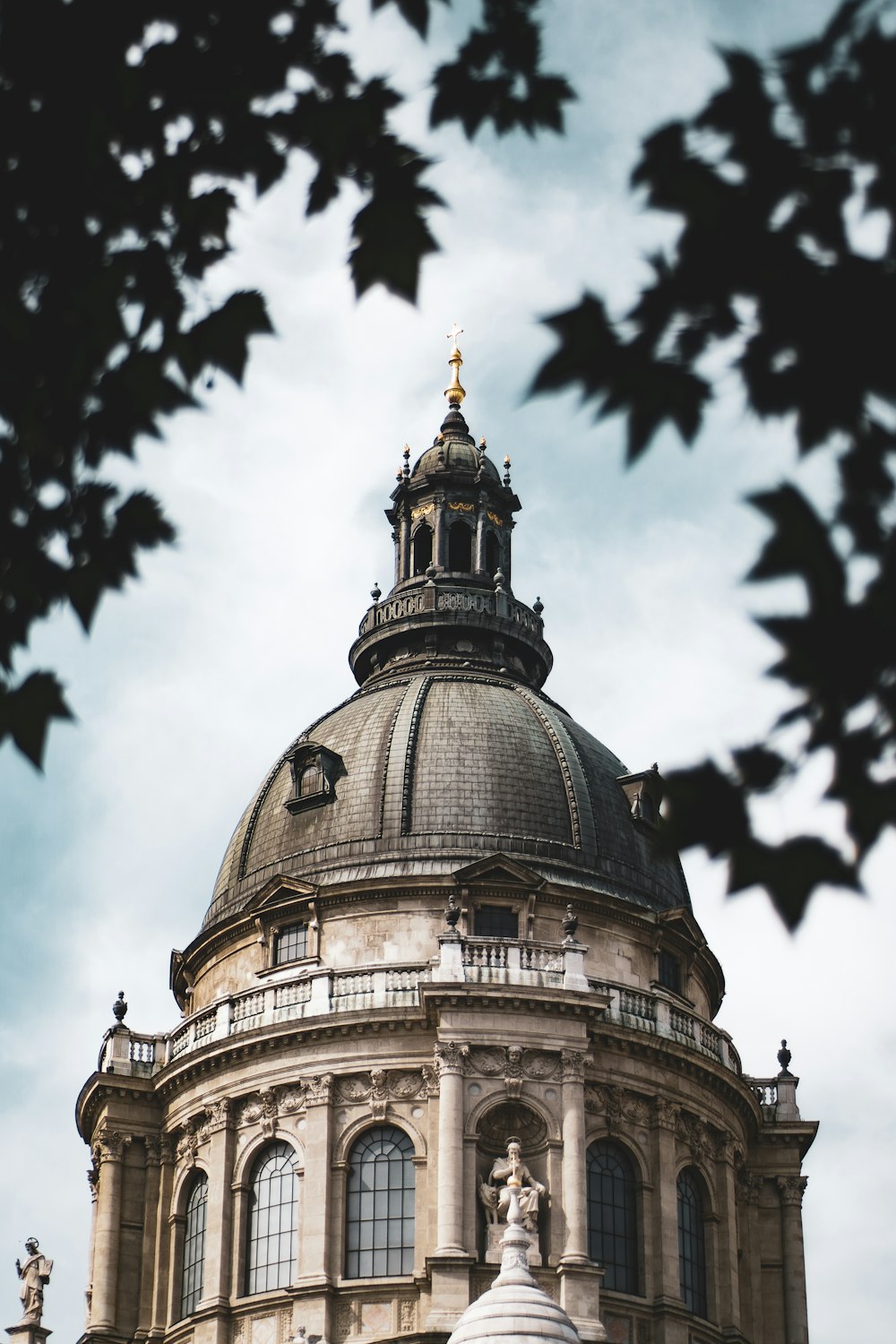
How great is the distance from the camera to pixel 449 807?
5066cm

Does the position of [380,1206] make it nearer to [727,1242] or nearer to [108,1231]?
[108,1231]

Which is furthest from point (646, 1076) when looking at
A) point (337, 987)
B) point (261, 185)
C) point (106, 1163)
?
point (261, 185)

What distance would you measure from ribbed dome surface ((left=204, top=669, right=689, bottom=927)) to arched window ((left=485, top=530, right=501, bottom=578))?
5675 mm

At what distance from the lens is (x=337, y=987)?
4691 centimetres

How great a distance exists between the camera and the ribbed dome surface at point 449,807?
50.2 metres

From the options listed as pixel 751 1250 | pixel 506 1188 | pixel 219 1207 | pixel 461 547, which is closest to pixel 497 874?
pixel 506 1188

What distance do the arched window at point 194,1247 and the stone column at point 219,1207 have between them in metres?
0.53

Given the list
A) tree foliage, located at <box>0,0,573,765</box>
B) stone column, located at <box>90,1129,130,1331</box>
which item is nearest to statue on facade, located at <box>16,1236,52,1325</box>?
stone column, located at <box>90,1129,130,1331</box>

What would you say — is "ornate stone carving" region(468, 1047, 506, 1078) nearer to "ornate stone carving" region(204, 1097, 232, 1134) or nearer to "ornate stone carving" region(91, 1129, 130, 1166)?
"ornate stone carving" region(204, 1097, 232, 1134)

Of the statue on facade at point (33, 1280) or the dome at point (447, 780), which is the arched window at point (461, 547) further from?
the statue on facade at point (33, 1280)

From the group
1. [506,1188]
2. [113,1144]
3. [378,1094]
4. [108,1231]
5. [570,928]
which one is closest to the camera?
[506,1188]

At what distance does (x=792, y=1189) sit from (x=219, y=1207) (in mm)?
14194

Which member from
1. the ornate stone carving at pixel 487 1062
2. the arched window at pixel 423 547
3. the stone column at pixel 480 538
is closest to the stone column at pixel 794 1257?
the ornate stone carving at pixel 487 1062

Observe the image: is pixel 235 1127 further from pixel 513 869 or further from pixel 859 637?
pixel 859 637
